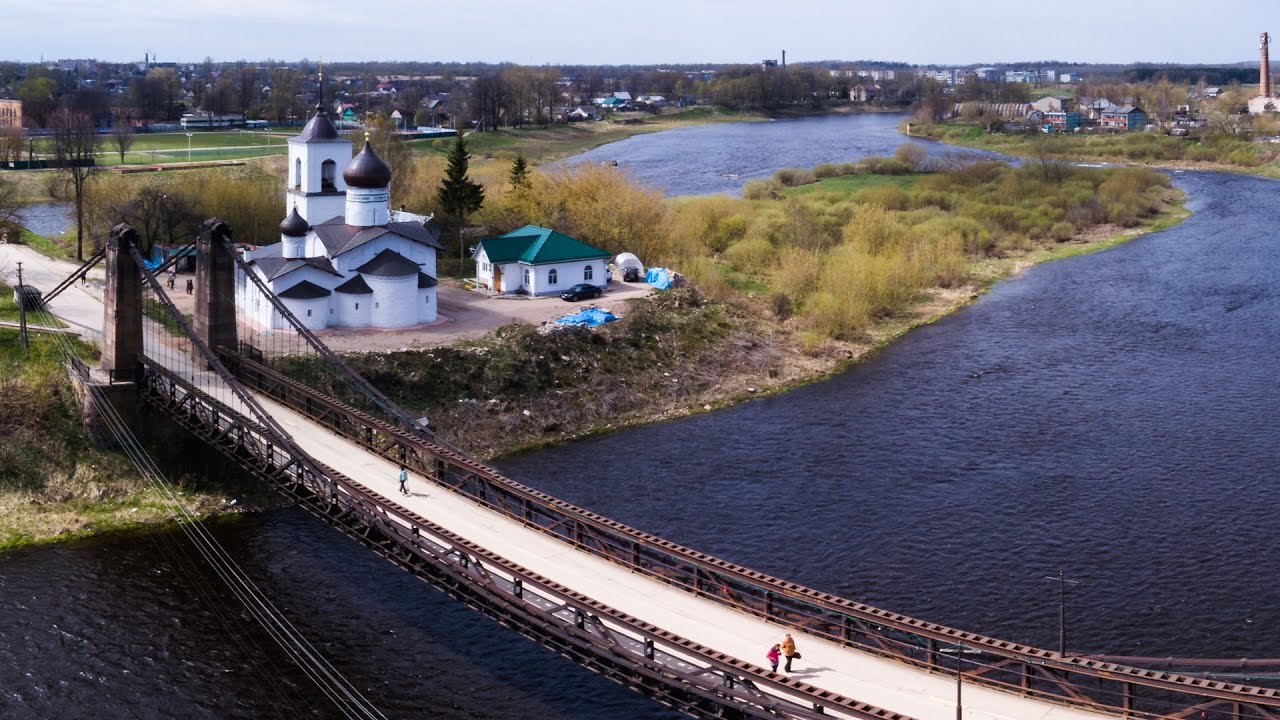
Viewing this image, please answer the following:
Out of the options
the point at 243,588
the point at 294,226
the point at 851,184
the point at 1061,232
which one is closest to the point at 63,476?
the point at 243,588

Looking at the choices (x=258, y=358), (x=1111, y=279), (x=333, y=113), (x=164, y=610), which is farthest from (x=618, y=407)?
(x=333, y=113)

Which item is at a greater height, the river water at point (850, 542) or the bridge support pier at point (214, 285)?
the bridge support pier at point (214, 285)

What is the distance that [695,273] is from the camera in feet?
191

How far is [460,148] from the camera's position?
61812 mm

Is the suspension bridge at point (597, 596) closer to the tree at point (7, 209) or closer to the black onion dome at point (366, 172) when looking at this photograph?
the black onion dome at point (366, 172)

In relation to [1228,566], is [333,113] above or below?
above

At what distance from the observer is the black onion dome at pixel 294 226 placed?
4794 cm

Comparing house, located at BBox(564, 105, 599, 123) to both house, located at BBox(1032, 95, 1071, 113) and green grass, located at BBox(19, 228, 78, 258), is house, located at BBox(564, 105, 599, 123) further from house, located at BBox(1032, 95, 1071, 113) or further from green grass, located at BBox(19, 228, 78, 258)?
green grass, located at BBox(19, 228, 78, 258)

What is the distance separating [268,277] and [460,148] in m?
17.4

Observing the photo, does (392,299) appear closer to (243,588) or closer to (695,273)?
(695,273)

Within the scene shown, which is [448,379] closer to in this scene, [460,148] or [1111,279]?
[460,148]

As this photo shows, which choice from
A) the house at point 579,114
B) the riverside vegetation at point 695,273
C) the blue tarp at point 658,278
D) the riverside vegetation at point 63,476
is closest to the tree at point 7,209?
the riverside vegetation at point 695,273

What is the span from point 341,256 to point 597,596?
2597cm

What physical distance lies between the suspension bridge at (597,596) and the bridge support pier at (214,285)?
59 centimetres
